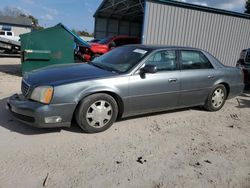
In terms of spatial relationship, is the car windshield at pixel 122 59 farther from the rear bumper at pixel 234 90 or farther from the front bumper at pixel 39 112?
the rear bumper at pixel 234 90

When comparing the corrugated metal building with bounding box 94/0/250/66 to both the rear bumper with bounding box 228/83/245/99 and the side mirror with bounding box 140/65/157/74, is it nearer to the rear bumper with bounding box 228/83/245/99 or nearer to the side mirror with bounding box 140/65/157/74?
the rear bumper with bounding box 228/83/245/99

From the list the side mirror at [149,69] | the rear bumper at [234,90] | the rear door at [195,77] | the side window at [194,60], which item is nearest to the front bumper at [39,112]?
the side mirror at [149,69]

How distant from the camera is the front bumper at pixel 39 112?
389 centimetres

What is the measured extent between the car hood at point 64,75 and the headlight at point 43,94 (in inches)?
4.4

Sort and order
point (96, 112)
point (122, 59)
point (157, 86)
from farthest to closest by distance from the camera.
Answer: point (122, 59)
point (157, 86)
point (96, 112)

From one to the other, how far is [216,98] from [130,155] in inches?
126

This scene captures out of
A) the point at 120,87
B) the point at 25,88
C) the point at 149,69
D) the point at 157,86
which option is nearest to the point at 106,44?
the point at 157,86

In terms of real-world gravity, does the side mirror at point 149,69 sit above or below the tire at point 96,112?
above

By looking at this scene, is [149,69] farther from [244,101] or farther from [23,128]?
[244,101]

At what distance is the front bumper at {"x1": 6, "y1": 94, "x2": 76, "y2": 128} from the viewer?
3887 mm

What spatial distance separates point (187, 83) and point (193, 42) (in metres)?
8.73

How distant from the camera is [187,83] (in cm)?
534

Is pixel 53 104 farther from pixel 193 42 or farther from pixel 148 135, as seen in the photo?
pixel 193 42

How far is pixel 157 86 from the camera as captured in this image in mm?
4891
